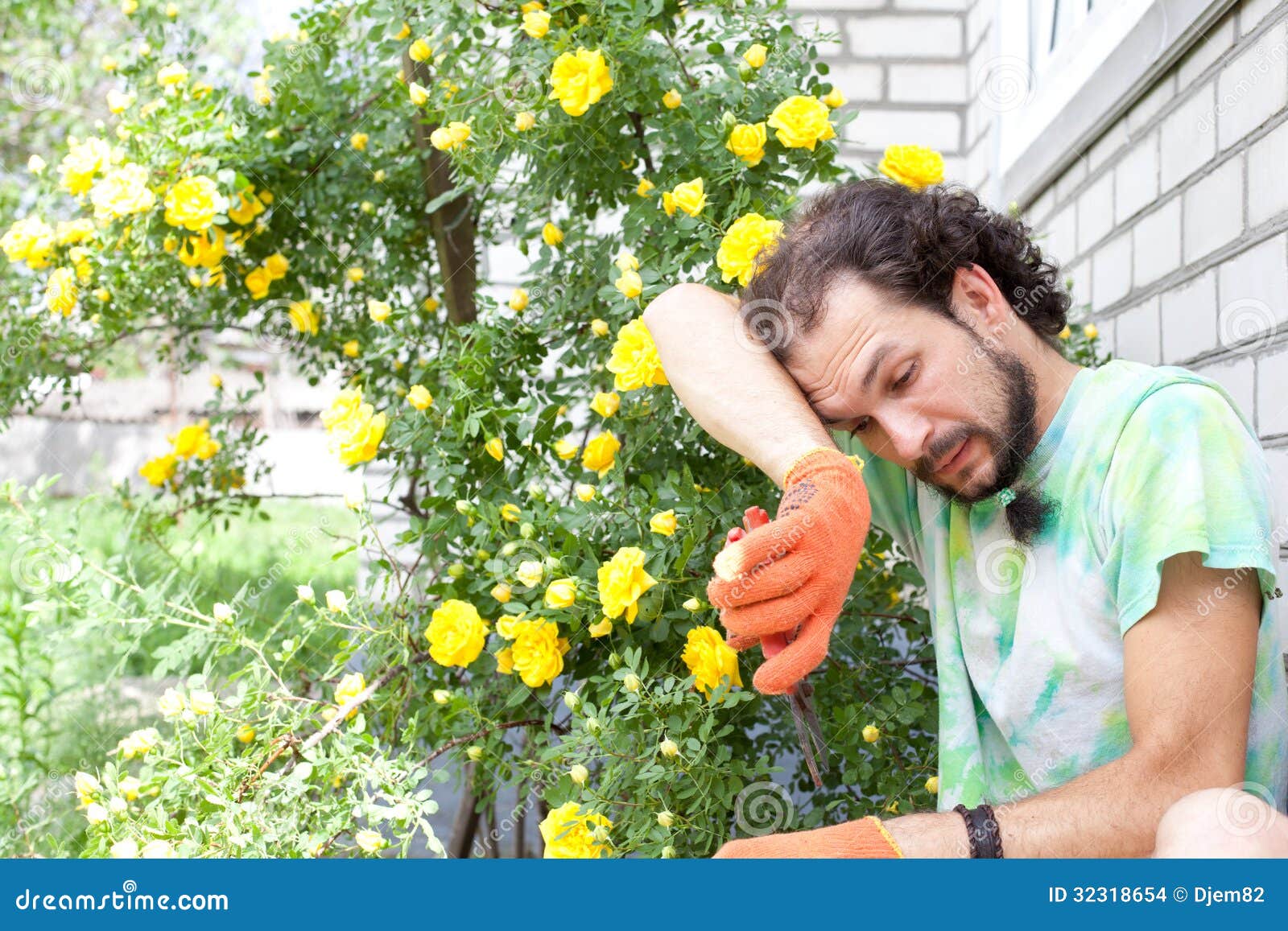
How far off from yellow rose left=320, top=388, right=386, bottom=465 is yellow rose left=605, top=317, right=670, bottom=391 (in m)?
0.35

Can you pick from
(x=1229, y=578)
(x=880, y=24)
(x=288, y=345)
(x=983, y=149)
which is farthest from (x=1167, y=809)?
(x=880, y=24)

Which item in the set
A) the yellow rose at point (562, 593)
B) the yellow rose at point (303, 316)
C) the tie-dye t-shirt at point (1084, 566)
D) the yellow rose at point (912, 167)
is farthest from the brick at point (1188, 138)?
the yellow rose at point (303, 316)

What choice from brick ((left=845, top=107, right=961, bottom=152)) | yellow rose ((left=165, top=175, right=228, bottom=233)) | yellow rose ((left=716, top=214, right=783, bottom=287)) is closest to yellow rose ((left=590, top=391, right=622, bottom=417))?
yellow rose ((left=716, top=214, right=783, bottom=287))

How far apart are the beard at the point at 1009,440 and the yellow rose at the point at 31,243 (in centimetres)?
157

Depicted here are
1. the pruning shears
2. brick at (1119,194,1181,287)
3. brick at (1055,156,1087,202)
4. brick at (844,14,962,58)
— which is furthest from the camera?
brick at (844,14,962,58)

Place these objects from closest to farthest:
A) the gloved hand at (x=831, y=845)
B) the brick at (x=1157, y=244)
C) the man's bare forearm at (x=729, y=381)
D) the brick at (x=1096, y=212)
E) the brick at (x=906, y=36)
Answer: the gloved hand at (x=831, y=845) → the man's bare forearm at (x=729, y=381) → the brick at (x=1157, y=244) → the brick at (x=1096, y=212) → the brick at (x=906, y=36)

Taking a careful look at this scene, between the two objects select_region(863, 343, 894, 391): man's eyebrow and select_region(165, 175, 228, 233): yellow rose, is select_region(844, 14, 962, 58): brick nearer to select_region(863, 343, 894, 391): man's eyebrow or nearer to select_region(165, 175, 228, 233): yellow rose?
select_region(165, 175, 228, 233): yellow rose

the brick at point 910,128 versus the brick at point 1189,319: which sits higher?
the brick at point 910,128

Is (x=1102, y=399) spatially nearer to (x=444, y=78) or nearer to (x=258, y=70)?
(x=444, y=78)

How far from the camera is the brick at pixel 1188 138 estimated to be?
1.64m

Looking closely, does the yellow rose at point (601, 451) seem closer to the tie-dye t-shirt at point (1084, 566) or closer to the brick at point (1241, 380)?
the tie-dye t-shirt at point (1084, 566)

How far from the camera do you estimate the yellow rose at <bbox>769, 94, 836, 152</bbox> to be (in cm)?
149

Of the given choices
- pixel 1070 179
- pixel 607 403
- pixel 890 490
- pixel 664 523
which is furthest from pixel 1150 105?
pixel 664 523

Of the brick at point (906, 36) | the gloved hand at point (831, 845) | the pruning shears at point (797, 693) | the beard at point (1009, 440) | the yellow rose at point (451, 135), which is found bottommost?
the gloved hand at point (831, 845)
